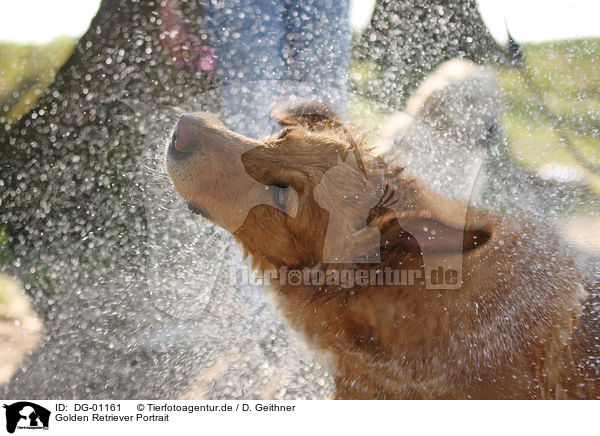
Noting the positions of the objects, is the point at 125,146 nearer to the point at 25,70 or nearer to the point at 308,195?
the point at 25,70

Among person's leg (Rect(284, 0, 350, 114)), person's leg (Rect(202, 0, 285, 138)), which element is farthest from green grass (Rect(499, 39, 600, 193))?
person's leg (Rect(202, 0, 285, 138))

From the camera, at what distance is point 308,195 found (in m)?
1.18

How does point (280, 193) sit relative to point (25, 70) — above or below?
below

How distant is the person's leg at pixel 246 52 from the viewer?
220 centimetres

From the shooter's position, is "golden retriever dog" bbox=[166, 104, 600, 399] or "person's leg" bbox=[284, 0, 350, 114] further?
"person's leg" bbox=[284, 0, 350, 114]

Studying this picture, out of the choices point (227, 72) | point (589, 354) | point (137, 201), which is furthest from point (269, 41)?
point (589, 354)

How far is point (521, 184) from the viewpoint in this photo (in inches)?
87.2

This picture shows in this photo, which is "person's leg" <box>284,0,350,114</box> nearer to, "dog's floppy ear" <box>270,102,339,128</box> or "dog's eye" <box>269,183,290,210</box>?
"dog's floppy ear" <box>270,102,339,128</box>

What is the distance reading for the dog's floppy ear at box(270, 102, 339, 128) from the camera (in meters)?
1.36

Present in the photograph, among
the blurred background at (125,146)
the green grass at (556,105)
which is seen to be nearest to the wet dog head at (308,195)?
the blurred background at (125,146)

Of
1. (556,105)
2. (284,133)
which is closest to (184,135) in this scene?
(284,133)
